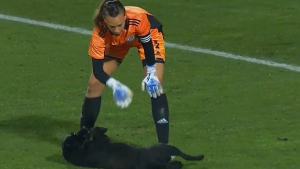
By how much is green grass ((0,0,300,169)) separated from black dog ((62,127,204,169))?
268 mm

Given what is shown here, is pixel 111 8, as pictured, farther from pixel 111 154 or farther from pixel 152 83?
pixel 111 154

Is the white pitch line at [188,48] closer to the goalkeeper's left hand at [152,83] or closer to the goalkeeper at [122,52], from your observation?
the goalkeeper at [122,52]

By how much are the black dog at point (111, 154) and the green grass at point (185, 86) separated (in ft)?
0.88

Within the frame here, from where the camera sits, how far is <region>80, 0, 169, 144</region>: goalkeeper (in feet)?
24.0

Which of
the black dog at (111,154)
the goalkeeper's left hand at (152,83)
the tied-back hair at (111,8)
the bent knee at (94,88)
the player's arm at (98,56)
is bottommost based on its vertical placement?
the black dog at (111,154)

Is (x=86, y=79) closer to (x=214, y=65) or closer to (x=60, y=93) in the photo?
(x=60, y=93)

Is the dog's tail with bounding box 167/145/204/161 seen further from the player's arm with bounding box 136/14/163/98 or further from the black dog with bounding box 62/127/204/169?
the player's arm with bounding box 136/14/163/98

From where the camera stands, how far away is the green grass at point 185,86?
838 centimetres

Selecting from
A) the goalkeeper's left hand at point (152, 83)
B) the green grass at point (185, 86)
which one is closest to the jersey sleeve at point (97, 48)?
the goalkeeper's left hand at point (152, 83)

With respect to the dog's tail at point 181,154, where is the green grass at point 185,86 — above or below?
below

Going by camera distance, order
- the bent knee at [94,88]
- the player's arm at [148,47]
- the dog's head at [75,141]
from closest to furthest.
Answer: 1. the dog's head at [75,141]
2. the player's arm at [148,47]
3. the bent knee at [94,88]

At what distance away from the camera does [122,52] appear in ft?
27.5

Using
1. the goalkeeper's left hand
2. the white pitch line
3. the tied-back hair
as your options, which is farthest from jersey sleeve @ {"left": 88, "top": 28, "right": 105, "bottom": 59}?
the white pitch line

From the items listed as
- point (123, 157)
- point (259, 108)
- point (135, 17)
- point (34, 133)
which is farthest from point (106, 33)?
point (259, 108)
